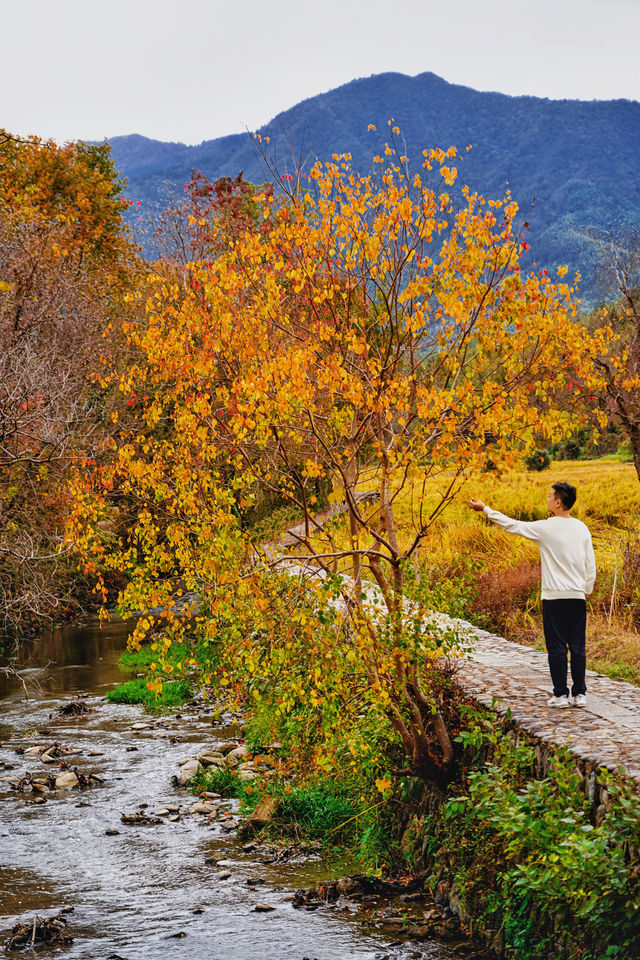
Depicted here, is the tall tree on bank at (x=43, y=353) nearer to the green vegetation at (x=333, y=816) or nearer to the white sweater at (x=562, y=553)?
the green vegetation at (x=333, y=816)

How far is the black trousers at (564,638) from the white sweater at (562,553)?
79mm

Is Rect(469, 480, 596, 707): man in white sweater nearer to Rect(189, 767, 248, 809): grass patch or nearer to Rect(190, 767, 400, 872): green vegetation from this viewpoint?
Rect(190, 767, 400, 872): green vegetation

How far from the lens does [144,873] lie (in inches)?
291

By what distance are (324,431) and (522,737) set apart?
115 inches

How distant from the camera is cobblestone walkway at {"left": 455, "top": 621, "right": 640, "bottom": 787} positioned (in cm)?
566

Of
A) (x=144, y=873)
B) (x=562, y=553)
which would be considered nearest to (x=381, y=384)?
(x=562, y=553)

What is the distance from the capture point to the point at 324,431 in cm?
767

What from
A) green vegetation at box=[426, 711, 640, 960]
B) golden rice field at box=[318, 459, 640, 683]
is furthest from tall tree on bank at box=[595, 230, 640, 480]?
green vegetation at box=[426, 711, 640, 960]

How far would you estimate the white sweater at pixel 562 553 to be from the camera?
681 cm

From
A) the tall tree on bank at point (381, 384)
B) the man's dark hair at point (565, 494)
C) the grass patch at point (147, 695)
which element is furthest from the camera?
the grass patch at point (147, 695)

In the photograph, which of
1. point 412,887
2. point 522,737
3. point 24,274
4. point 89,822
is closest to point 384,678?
point 522,737

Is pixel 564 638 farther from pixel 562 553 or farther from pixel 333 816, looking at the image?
pixel 333 816

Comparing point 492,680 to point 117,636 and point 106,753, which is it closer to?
point 106,753

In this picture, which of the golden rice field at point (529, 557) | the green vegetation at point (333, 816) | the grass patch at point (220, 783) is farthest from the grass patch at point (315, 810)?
the golden rice field at point (529, 557)
